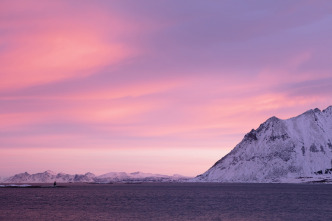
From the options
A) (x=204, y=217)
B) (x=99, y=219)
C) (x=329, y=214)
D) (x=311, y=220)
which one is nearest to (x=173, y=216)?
(x=204, y=217)

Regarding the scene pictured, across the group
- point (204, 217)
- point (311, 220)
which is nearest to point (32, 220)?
point (204, 217)

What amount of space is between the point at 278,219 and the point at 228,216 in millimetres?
11505

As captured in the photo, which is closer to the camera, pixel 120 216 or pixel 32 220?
pixel 32 220

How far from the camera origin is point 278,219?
10056 centimetres

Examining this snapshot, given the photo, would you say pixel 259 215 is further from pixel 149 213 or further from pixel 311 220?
pixel 149 213

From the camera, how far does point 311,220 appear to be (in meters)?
98.3

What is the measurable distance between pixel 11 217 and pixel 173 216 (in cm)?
3730

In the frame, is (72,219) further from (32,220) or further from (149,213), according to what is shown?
(149,213)

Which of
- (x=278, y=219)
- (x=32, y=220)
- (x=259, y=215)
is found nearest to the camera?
(x=32, y=220)

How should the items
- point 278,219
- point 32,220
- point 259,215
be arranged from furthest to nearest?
point 259,215
point 278,219
point 32,220

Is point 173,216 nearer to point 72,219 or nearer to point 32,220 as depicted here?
point 72,219

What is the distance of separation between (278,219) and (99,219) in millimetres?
40796

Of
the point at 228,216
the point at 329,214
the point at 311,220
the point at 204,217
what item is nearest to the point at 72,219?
the point at 204,217

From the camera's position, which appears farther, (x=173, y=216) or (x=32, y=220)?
(x=173, y=216)
